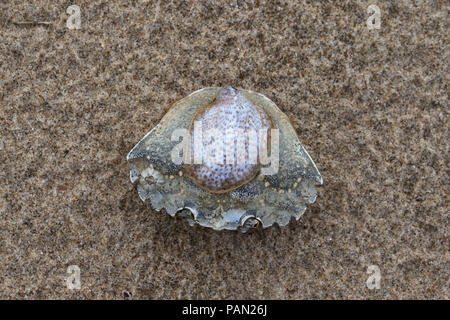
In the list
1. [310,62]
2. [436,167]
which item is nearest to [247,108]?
[310,62]

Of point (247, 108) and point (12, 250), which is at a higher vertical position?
point (247, 108)

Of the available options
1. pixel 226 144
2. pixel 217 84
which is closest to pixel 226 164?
pixel 226 144

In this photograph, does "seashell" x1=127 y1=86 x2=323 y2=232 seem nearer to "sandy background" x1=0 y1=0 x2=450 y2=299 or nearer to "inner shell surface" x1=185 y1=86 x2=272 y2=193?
"inner shell surface" x1=185 y1=86 x2=272 y2=193

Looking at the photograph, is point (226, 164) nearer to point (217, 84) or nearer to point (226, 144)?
point (226, 144)

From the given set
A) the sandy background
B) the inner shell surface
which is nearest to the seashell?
the inner shell surface

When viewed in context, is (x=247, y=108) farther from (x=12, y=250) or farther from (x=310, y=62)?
(x=12, y=250)

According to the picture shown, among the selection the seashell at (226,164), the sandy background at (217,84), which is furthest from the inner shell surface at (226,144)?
the sandy background at (217,84)

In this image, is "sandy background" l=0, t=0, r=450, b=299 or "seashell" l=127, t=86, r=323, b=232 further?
"sandy background" l=0, t=0, r=450, b=299
